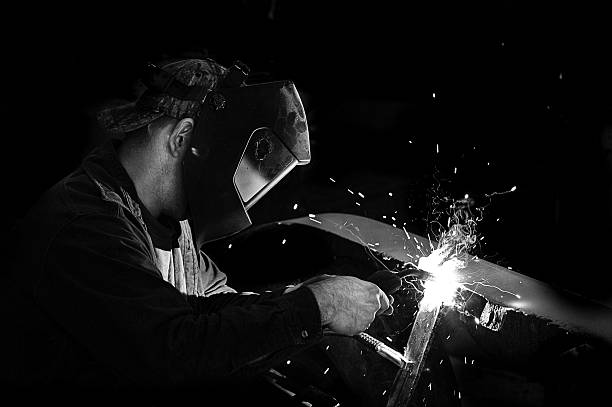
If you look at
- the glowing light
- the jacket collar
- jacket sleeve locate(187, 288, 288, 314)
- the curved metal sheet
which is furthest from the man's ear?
the curved metal sheet

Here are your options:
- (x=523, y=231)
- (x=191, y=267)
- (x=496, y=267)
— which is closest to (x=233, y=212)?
(x=191, y=267)

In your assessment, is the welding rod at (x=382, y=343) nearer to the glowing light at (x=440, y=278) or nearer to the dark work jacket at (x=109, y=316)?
the glowing light at (x=440, y=278)

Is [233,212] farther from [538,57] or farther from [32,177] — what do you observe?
[538,57]

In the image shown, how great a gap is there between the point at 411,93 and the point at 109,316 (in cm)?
670

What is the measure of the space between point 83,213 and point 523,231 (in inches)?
213

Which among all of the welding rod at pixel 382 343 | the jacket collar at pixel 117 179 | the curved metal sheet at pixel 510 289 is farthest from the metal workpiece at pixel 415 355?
the jacket collar at pixel 117 179

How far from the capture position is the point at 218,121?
188 centimetres

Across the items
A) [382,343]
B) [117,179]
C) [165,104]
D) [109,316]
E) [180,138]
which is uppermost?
[165,104]

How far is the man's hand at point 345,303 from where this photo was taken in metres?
1.64

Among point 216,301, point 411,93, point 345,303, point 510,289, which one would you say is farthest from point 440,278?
point 411,93

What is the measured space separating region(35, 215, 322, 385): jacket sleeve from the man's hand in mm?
166

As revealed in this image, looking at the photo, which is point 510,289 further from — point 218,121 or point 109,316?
point 109,316

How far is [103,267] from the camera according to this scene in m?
1.44

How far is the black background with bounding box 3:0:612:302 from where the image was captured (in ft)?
11.3
